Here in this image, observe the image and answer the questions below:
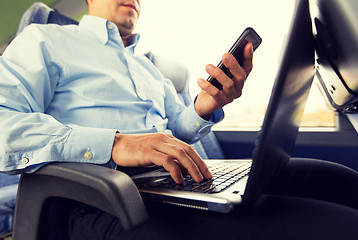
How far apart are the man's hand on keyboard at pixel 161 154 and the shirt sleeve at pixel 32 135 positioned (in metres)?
0.03

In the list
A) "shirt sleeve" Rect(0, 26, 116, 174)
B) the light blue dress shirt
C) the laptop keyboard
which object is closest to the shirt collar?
the light blue dress shirt

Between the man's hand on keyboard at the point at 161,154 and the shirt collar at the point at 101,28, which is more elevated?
the shirt collar at the point at 101,28

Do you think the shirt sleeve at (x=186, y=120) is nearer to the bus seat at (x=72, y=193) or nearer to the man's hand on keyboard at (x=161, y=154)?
the man's hand on keyboard at (x=161, y=154)

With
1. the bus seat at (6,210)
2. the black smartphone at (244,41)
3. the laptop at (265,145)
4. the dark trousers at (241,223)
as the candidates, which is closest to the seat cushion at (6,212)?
the bus seat at (6,210)

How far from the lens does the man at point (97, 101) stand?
0.44 m

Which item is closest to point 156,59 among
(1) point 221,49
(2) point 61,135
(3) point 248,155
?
(1) point 221,49

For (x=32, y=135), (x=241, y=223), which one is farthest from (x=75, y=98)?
(x=241, y=223)

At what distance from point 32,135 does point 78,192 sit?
0.17 metres

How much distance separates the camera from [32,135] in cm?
46

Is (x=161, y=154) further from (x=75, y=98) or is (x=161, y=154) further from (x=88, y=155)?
(x=75, y=98)

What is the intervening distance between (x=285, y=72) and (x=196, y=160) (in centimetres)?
22

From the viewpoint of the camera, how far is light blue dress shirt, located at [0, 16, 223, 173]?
1.49ft

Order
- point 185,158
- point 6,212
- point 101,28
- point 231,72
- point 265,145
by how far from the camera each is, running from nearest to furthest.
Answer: point 265,145
point 185,158
point 231,72
point 6,212
point 101,28

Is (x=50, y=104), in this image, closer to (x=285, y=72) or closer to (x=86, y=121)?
(x=86, y=121)
